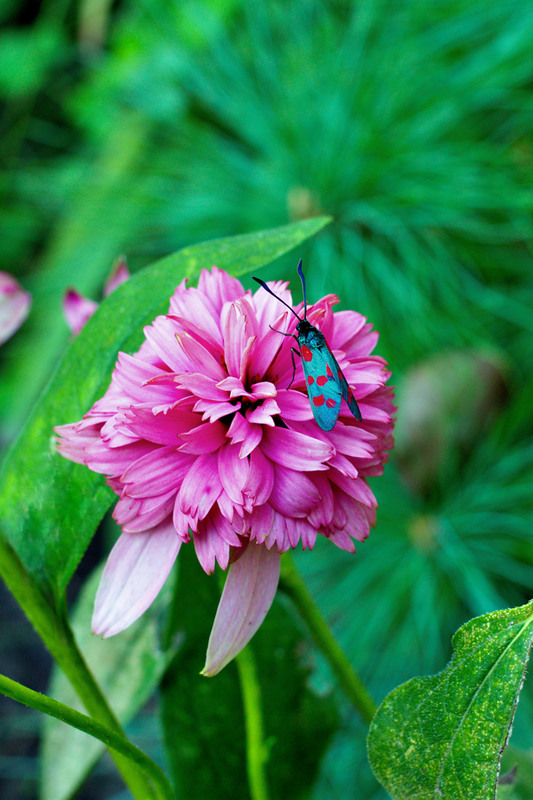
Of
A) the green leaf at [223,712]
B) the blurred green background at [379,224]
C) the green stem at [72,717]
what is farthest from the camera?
the blurred green background at [379,224]

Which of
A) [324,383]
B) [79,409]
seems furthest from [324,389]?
[79,409]

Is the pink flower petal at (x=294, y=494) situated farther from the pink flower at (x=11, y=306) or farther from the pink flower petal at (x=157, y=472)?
the pink flower at (x=11, y=306)

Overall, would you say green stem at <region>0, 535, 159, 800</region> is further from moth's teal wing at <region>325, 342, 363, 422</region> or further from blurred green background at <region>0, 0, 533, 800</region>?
blurred green background at <region>0, 0, 533, 800</region>

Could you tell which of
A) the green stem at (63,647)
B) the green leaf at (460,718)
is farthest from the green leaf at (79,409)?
the green leaf at (460,718)

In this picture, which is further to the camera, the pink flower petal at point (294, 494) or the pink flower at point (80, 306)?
the pink flower at point (80, 306)

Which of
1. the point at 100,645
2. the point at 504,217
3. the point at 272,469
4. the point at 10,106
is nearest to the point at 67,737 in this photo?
the point at 100,645

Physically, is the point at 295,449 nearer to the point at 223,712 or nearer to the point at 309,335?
the point at 309,335
